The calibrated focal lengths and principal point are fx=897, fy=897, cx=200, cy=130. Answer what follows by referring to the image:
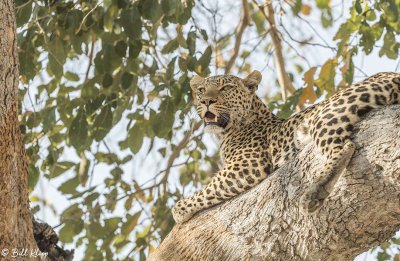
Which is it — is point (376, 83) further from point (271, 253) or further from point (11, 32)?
point (11, 32)

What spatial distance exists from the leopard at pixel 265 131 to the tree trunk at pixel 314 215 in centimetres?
8

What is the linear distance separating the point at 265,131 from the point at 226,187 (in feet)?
2.63

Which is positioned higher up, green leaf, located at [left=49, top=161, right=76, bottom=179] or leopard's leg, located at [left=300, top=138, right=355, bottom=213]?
green leaf, located at [left=49, top=161, right=76, bottom=179]

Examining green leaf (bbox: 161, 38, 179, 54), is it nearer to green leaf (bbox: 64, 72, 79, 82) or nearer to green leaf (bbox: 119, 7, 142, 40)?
green leaf (bbox: 119, 7, 142, 40)

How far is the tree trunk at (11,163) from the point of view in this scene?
14.2ft

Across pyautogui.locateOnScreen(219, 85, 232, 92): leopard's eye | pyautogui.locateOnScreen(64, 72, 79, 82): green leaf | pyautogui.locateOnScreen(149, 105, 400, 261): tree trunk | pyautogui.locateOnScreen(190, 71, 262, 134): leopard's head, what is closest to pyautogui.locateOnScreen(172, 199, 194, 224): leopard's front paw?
pyautogui.locateOnScreen(149, 105, 400, 261): tree trunk

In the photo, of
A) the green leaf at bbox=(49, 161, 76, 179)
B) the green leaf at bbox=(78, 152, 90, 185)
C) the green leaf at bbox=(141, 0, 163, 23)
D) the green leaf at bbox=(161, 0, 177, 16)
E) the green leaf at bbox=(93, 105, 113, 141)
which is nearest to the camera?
the green leaf at bbox=(161, 0, 177, 16)

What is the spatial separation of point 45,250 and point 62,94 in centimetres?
300

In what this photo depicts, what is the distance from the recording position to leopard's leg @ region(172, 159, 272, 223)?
5.64 metres

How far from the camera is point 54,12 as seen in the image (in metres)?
7.35

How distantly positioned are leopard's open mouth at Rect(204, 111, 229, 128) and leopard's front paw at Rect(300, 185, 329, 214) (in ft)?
6.78
